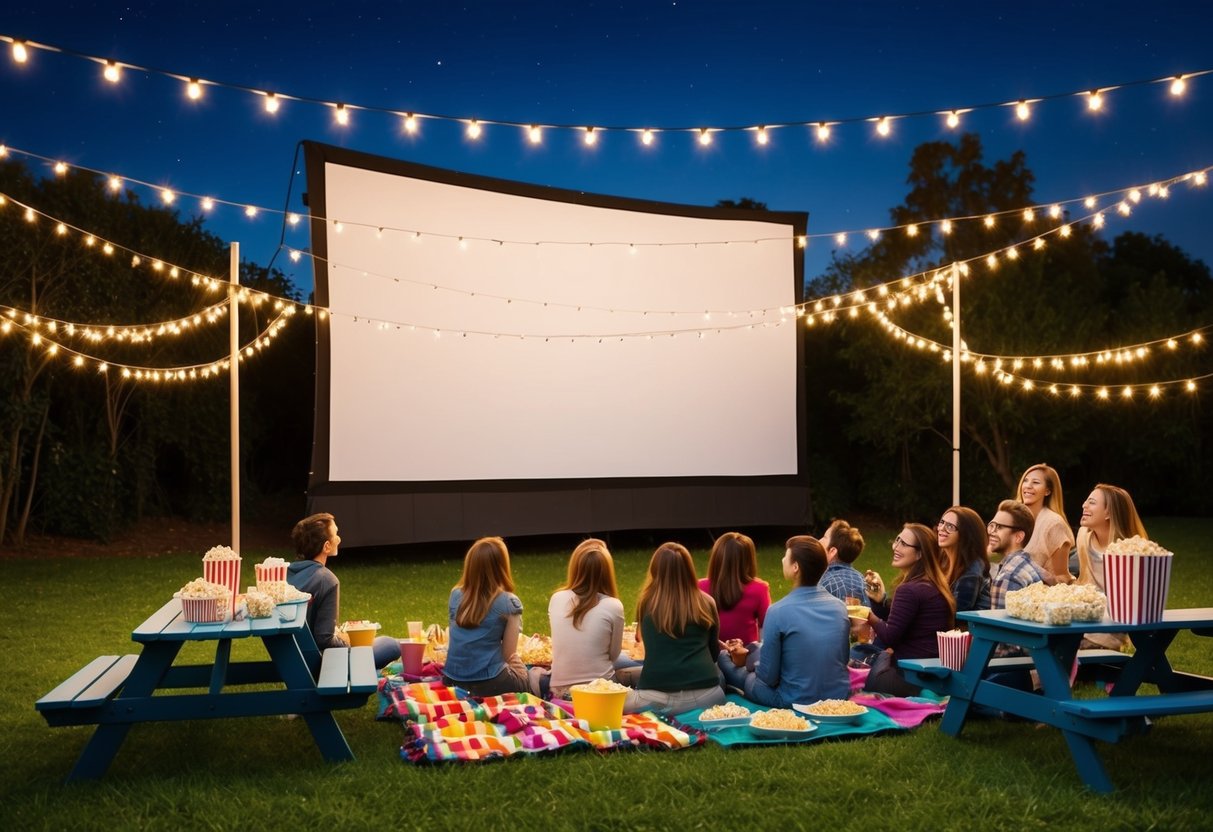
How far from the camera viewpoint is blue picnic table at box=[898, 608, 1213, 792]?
3.68 metres

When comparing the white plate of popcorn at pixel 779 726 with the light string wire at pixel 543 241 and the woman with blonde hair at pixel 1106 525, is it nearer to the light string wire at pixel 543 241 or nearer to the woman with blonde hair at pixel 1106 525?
the woman with blonde hair at pixel 1106 525

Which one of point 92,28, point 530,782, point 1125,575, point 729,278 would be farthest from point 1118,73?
point 530,782

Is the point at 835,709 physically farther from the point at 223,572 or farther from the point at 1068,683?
the point at 223,572

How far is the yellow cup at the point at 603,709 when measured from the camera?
4457mm

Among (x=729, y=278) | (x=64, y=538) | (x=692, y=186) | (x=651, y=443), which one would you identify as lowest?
(x=64, y=538)

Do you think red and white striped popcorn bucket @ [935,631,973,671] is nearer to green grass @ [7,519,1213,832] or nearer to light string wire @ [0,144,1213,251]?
green grass @ [7,519,1213,832]

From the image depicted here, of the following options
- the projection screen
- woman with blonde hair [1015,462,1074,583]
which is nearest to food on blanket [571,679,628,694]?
woman with blonde hair [1015,462,1074,583]

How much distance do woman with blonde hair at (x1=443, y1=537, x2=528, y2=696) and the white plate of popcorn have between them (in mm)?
1240

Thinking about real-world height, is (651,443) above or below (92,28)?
below

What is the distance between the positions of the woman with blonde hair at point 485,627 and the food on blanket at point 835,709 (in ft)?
4.68

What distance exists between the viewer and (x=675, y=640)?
190 inches

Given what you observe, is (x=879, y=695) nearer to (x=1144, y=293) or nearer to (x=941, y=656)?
(x=941, y=656)

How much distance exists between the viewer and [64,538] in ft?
46.4

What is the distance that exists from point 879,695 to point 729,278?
1067 cm
